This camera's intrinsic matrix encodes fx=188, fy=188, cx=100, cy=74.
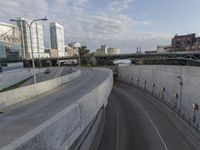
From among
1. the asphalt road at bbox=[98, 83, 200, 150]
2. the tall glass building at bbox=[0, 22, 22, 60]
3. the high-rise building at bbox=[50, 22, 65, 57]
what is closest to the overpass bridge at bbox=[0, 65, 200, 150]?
the asphalt road at bbox=[98, 83, 200, 150]

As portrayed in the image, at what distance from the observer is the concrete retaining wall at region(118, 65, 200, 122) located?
27.9 m

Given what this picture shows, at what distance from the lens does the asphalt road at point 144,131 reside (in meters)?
21.7

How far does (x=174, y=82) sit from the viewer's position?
3572cm

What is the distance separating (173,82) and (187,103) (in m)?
7.11

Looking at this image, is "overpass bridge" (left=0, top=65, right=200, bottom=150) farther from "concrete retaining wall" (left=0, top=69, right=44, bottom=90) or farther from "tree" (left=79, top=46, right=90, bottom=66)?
"tree" (left=79, top=46, right=90, bottom=66)

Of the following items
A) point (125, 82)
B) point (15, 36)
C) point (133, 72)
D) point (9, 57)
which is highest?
point (15, 36)

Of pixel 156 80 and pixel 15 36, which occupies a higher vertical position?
pixel 15 36

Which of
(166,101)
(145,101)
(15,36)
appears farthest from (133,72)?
(15,36)

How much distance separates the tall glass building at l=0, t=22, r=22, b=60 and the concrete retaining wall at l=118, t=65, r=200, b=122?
6290cm

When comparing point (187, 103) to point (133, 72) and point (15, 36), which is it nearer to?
point (133, 72)

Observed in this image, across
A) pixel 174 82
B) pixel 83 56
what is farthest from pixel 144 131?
pixel 83 56

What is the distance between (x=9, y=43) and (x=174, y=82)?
279ft

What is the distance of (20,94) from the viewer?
21.0m

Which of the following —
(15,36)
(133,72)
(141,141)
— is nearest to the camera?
(141,141)
